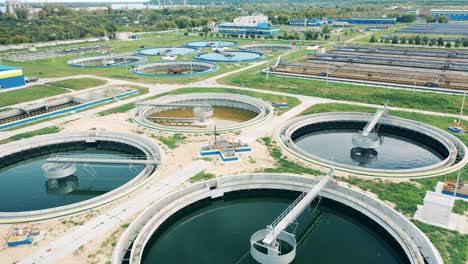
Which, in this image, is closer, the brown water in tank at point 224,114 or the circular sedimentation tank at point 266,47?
the brown water in tank at point 224,114

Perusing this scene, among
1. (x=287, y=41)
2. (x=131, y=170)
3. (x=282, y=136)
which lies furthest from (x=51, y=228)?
(x=287, y=41)

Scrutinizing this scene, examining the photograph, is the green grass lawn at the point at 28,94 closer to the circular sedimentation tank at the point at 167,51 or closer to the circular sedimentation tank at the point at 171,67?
the circular sedimentation tank at the point at 171,67

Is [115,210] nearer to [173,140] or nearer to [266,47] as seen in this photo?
[173,140]

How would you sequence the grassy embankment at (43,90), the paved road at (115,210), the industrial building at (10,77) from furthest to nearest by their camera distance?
1. the industrial building at (10,77)
2. the grassy embankment at (43,90)
3. the paved road at (115,210)

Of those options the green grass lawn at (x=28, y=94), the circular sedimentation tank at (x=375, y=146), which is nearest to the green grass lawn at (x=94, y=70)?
the green grass lawn at (x=28, y=94)

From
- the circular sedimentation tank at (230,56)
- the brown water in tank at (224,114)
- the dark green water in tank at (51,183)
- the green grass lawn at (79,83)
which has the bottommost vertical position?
the dark green water in tank at (51,183)
